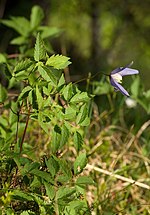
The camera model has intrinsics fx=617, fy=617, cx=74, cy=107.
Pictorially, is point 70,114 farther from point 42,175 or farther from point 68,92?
point 42,175

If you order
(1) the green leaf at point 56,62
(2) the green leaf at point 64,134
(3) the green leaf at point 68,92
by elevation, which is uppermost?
(1) the green leaf at point 56,62

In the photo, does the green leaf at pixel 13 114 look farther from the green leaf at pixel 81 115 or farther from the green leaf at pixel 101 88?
the green leaf at pixel 101 88

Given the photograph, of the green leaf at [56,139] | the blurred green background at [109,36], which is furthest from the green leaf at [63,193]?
the blurred green background at [109,36]

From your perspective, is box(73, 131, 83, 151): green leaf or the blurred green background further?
the blurred green background

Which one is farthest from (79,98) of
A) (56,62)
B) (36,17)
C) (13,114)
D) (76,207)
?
(36,17)

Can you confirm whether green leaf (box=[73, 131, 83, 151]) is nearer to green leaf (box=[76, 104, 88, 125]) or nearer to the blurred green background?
green leaf (box=[76, 104, 88, 125])

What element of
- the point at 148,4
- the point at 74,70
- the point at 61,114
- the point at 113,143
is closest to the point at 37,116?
the point at 61,114

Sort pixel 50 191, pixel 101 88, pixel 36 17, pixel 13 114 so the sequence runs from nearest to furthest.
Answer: pixel 50 191
pixel 13 114
pixel 101 88
pixel 36 17

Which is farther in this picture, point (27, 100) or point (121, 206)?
point (121, 206)

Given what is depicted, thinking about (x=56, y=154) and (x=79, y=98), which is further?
(x=56, y=154)

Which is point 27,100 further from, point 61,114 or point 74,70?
point 74,70

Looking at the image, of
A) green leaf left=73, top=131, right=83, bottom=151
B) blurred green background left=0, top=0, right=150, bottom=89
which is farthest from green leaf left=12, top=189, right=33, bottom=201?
blurred green background left=0, top=0, right=150, bottom=89
